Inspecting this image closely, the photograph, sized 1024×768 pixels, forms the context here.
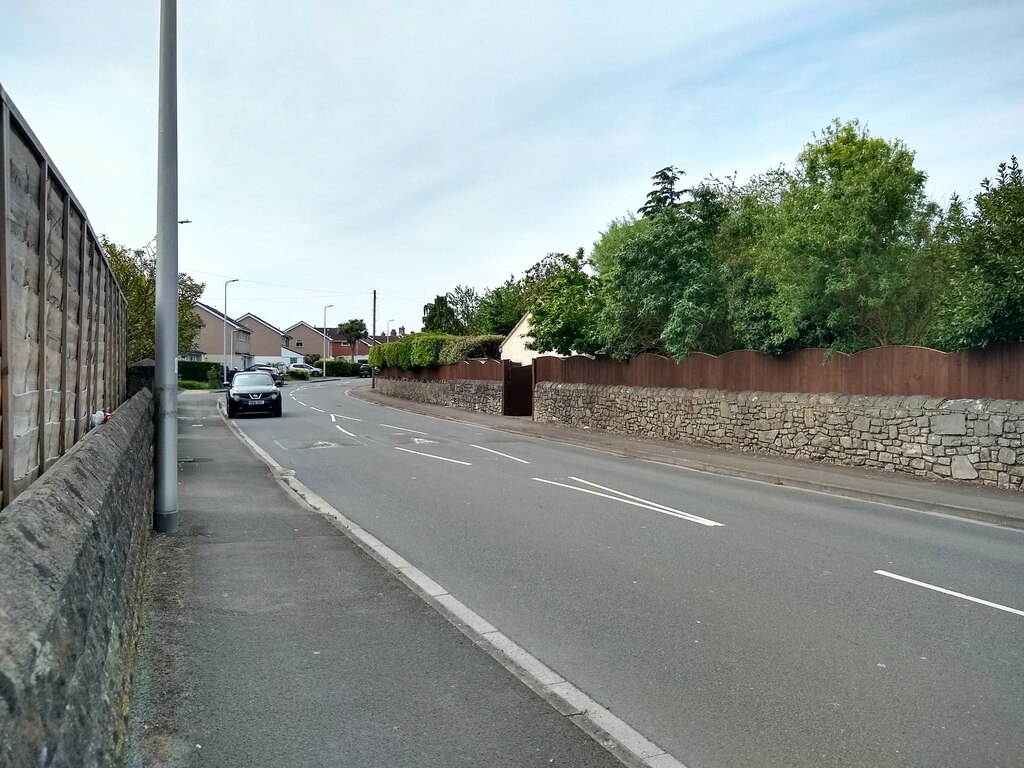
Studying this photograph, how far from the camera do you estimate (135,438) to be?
8500 millimetres

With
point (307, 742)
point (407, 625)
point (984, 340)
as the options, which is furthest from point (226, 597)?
point (984, 340)

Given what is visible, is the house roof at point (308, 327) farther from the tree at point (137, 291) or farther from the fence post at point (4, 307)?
the fence post at point (4, 307)

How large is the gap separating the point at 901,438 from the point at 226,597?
41.0 ft

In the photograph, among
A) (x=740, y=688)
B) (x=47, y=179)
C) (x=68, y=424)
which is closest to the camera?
(x=47, y=179)

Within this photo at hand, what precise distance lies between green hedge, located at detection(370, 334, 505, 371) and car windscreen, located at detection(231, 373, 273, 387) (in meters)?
11.0

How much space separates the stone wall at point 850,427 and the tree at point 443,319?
53320 mm

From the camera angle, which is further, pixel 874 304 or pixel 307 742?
pixel 874 304

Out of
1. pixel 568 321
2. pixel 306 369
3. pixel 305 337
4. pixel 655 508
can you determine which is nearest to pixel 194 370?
pixel 306 369

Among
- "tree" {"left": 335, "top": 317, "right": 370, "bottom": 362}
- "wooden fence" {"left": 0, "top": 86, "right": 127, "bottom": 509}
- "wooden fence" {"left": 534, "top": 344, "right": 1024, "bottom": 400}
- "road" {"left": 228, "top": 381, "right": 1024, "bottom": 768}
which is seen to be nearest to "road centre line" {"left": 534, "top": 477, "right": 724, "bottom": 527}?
"road" {"left": 228, "top": 381, "right": 1024, "bottom": 768}

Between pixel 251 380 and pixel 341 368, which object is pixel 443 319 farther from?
pixel 251 380

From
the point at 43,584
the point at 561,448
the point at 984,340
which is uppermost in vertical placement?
the point at 984,340

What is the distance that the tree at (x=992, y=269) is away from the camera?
39.9ft

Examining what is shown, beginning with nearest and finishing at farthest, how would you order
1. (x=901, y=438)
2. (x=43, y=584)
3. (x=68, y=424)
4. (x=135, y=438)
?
(x=43, y=584)
(x=68, y=424)
(x=135, y=438)
(x=901, y=438)

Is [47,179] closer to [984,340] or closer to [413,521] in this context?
[413,521]
